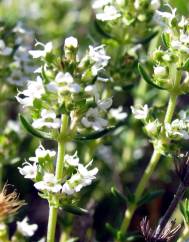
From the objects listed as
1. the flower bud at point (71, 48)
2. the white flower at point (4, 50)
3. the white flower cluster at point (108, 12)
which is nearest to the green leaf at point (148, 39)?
the white flower cluster at point (108, 12)

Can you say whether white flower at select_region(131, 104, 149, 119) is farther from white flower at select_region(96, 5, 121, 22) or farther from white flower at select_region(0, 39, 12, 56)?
white flower at select_region(0, 39, 12, 56)

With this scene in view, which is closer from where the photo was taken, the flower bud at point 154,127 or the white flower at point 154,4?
the flower bud at point 154,127

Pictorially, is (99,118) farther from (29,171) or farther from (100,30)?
(100,30)

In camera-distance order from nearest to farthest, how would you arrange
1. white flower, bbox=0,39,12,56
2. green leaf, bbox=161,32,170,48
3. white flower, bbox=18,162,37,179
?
white flower, bbox=18,162,37,179, green leaf, bbox=161,32,170,48, white flower, bbox=0,39,12,56

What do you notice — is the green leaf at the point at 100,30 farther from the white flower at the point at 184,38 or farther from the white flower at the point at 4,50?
the white flower at the point at 184,38

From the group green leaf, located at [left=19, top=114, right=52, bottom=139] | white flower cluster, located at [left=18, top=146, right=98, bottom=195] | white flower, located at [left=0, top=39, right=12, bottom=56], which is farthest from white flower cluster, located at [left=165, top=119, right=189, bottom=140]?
white flower, located at [left=0, top=39, right=12, bottom=56]

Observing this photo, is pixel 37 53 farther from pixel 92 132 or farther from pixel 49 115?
pixel 92 132
